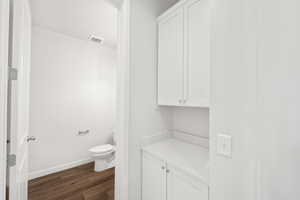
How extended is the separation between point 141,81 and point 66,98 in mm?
1798

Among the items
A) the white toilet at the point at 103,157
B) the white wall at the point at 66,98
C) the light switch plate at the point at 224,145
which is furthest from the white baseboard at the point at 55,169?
the light switch plate at the point at 224,145

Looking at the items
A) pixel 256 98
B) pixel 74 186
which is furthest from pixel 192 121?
pixel 74 186

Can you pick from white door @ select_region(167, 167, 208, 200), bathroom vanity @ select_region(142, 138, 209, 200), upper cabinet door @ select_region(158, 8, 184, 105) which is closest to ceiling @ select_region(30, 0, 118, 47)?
upper cabinet door @ select_region(158, 8, 184, 105)

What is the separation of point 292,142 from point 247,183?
11.4 inches

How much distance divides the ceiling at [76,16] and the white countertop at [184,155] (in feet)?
6.19

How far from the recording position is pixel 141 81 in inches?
54.7

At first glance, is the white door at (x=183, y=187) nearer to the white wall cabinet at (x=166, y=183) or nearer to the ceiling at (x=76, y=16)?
the white wall cabinet at (x=166, y=183)

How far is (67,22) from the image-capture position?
2.08m

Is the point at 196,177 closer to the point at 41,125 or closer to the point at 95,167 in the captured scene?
the point at 95,167

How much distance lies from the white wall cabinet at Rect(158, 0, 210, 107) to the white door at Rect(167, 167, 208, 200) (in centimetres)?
59

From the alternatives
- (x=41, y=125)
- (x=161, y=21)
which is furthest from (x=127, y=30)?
(x=41, y=125)

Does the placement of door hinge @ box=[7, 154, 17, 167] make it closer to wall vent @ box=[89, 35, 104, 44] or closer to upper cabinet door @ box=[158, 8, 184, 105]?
upper cabinet door @ box=[158, 8, 184, 105]

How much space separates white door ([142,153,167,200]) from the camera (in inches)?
44.4

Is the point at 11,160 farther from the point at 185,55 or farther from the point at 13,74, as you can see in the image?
the point at 185,55
